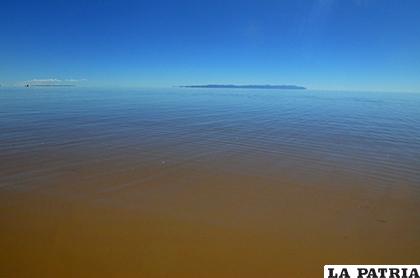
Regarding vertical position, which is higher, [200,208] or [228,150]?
[228,150]

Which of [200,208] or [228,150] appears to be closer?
[200,208]

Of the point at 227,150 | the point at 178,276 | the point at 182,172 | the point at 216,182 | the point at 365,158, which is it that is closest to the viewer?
the point at 178,276

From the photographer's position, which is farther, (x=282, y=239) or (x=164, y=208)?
(x=164, y=208)

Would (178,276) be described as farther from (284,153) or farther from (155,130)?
(155,130)

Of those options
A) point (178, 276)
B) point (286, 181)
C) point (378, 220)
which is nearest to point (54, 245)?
point (178, 276)

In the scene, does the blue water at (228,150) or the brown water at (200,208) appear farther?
the blue water at (228,150)

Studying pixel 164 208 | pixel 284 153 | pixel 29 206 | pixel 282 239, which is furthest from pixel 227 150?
pixel 29 206

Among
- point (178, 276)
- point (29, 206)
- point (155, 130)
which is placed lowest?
point (178, 276)

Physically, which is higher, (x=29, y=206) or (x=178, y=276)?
(x=29, y=206)

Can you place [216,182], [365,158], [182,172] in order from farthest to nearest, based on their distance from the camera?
[365,158]
[182,172]
[216,182]

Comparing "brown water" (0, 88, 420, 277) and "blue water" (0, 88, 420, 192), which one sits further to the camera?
"blue water" (0, 88, 420, 192)
